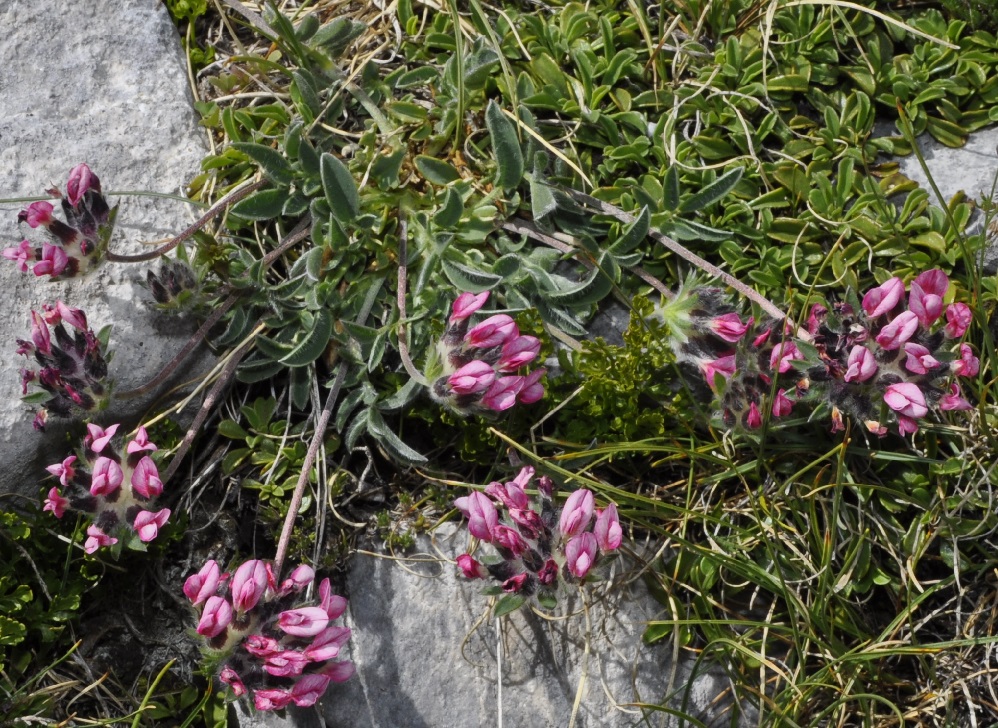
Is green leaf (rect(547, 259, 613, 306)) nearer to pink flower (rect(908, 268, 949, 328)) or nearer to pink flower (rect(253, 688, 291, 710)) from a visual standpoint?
pink flower (rect(908, 268, 949, 328))

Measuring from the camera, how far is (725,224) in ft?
10.1

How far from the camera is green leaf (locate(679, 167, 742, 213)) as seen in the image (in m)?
2.97

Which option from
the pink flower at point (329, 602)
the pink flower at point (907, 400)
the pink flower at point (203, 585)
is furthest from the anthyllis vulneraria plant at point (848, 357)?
the pink flower at point (203, 585)

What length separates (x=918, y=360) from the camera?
100 inches

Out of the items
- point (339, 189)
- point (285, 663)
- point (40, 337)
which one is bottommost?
point (285, 663)

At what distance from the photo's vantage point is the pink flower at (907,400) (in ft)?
8.23

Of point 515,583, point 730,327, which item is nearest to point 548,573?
point 515,583

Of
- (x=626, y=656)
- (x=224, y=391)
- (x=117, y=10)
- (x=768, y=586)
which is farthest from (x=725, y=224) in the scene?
(x=117, y=10)

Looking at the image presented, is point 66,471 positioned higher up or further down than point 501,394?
higher up

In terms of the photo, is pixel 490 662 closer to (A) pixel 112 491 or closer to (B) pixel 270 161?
(A) pixel 112 491

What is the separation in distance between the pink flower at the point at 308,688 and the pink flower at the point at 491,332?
96 cm

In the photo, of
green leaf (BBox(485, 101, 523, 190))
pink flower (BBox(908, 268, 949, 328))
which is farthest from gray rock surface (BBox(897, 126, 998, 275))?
green leaf (BBox(485, 101, 523, 190))

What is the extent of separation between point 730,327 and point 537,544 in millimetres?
818

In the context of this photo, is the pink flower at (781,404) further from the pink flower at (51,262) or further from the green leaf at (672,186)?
the pink flower at (51,262)
